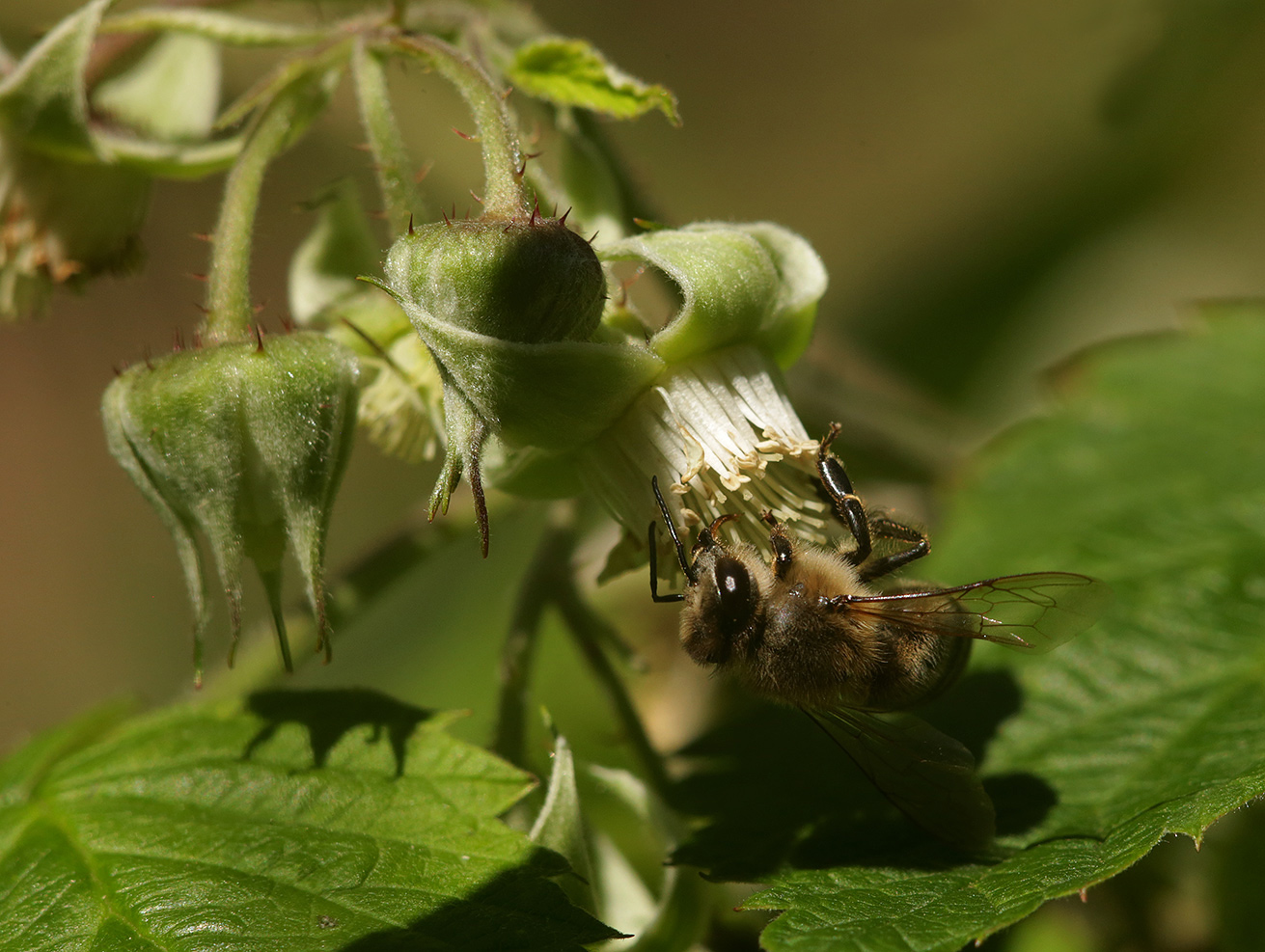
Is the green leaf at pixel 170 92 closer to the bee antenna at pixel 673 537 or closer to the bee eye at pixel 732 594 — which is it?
the bee antenna at pixel 673 537

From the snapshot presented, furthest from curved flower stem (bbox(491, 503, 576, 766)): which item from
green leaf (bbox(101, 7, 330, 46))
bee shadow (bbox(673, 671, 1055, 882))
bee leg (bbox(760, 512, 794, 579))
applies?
green leaf (bbox(101, 7, 330, 46))

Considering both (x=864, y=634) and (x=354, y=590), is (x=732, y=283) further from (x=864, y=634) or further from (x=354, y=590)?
(x=354, y=590)

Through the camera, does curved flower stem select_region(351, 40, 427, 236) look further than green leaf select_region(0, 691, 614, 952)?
Yes

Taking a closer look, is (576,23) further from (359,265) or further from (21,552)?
(359,265)

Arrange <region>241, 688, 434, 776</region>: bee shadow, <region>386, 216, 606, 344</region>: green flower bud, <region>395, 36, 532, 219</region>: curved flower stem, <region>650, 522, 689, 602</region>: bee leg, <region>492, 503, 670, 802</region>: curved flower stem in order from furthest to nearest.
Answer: <region>492, 503, 670, 802</region>: curved flower stem → <region>241, 688, 434, 776</region>: bee shadow → <region>650, 522, 689, 602</region>: bee leg → <region>395, 36, 532, 219</region>: curved flower stem → <region>386, 216, 606, 344</region>: green flower bud

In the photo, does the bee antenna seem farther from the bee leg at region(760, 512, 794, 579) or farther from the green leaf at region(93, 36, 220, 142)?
the green leaf at region(93, 36, 220, 142)

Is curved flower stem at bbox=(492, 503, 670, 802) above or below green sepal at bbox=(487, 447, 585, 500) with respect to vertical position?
below
